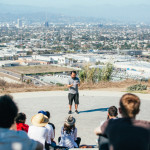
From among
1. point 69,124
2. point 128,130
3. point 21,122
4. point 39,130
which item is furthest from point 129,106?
point 21,122

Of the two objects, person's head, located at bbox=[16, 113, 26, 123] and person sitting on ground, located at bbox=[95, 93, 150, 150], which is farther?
person's head, located at bbox=[16, 113, 26, 123]

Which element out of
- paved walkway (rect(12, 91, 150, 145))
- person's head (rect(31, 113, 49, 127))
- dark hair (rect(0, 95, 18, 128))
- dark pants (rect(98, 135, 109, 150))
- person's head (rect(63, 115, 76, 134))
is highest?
dark hair (rect(0, 95, 18, 128))

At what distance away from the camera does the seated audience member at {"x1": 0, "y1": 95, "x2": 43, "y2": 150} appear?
88.9 inches

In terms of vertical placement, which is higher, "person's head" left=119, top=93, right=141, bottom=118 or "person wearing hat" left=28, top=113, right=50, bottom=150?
"person's head" left=119, top=93, right=141, bottom=118

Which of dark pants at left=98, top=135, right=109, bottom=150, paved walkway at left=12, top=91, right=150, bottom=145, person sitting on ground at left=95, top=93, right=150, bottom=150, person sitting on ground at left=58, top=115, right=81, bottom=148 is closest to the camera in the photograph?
person sitting on ground at left=95, top=93, right=150, bottom=150

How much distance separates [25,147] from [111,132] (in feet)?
2.12

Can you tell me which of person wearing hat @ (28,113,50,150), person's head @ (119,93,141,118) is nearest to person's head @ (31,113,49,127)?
person wearing hat @ (28,113,50,150)

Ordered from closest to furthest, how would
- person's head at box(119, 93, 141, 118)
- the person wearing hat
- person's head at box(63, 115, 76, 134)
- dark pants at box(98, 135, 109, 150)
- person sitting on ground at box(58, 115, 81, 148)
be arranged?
person's head at box(119, 93, 141, 118), dark pants at box(98, 135, 109, 150), the person wearing hat, person's head at box(63, 115, 76, 134), person sitting on ground at box(58, 115, 81, 148)

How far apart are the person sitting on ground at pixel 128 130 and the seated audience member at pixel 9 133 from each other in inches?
23.0

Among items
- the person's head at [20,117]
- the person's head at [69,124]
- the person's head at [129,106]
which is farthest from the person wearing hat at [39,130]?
the person's head at [129,106]

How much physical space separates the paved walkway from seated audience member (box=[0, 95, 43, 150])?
3345 millimetres

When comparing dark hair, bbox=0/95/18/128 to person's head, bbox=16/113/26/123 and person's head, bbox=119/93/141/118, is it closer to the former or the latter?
person's head, bbox=119/93/141/118

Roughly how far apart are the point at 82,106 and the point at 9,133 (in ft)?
21.4

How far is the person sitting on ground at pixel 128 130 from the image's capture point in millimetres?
2441
